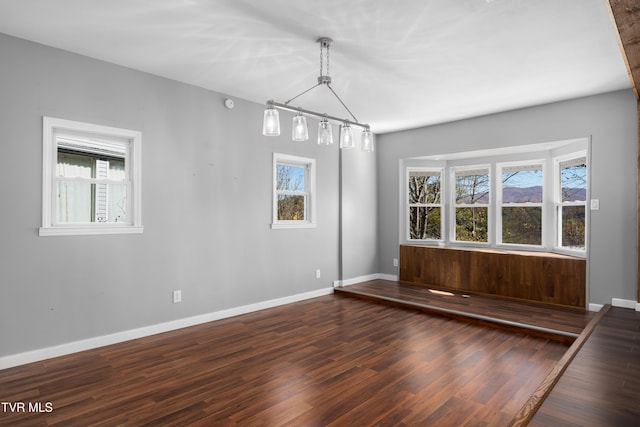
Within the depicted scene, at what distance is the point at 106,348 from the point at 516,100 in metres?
5.32

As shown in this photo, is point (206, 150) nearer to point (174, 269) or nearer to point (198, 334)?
point (174, 269)

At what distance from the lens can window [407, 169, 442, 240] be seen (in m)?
6.41

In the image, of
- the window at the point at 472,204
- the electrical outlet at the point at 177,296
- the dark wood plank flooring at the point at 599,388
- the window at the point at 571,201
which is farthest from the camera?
the window at the point at 472,204

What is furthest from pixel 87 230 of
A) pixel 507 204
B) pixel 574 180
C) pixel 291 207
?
pixel 574 180

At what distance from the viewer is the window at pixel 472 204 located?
19.6 feet

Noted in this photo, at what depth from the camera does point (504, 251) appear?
5.50 meters

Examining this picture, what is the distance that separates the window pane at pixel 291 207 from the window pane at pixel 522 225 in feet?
10.4

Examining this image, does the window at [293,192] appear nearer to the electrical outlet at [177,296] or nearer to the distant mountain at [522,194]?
the electrical outlet at [177,296]

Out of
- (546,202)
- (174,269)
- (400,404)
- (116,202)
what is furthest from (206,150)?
(546,202)

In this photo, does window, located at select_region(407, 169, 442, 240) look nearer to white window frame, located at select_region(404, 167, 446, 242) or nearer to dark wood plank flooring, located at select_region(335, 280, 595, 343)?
white window frame, located at select_region(404, 167, 446, 242)

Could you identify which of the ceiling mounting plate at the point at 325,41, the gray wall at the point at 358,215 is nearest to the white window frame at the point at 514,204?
the gray wall at the point at 358,215

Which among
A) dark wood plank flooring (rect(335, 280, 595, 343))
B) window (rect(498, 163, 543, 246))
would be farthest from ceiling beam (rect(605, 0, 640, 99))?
window (rect(498, 163, 543, 246))

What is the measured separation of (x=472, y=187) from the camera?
615 centimetres

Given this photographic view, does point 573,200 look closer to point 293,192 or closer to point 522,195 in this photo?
point 522,195
